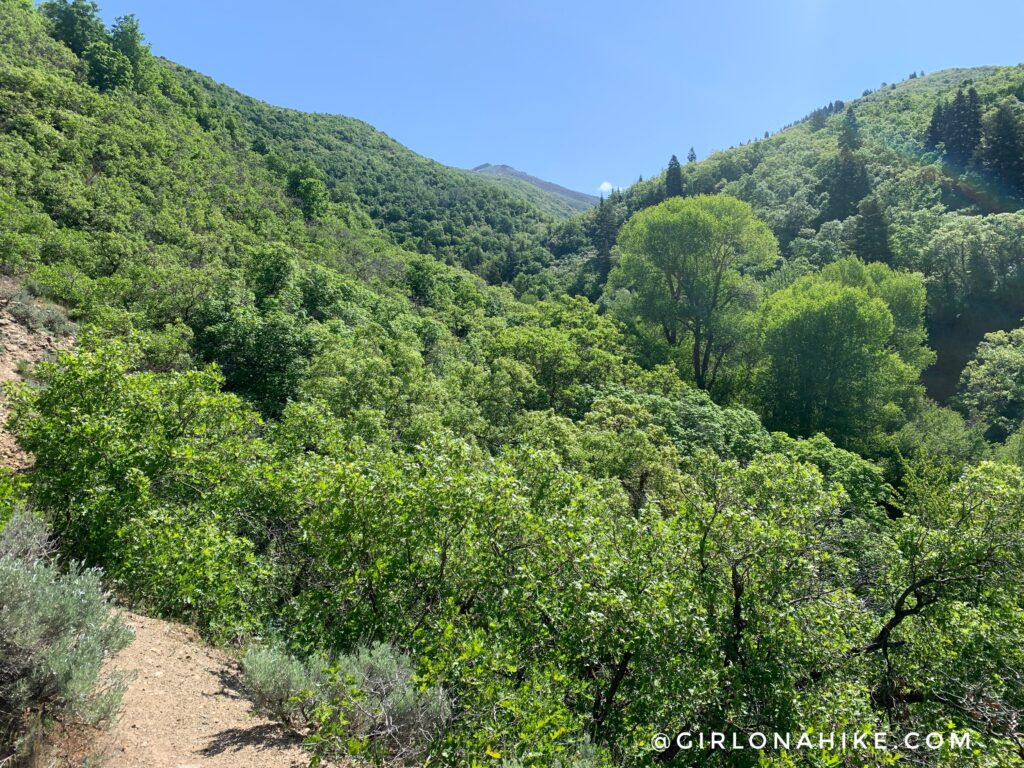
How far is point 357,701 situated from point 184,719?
8.40 feet

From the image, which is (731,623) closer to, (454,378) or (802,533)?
(802,533)

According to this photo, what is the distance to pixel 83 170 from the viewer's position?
3478 cm

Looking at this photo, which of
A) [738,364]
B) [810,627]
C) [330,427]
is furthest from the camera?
[738,364]

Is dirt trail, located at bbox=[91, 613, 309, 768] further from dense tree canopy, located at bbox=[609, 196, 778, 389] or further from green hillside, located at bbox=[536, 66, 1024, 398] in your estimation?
green hillside, located at bbox=[536, 66, 1024, 398]

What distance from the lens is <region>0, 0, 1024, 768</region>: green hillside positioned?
6602 millimetres

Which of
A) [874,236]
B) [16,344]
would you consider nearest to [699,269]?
[874,236]

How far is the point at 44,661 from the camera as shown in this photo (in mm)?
4816

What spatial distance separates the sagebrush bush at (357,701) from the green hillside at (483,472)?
5 centimetres

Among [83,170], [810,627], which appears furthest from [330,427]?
[83,170]

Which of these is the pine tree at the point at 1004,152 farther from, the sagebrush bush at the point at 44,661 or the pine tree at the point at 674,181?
the sagebrush bush at the point at 44,661

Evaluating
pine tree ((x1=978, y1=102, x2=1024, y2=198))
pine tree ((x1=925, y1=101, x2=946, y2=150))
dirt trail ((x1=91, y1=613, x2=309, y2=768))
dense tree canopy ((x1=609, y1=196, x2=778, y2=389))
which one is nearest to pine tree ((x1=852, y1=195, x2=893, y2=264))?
dense tree canopy ((x1=609, y1=196, x2=778, y2=389))

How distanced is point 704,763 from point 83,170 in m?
46.4

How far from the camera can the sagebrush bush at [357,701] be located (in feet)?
17.5

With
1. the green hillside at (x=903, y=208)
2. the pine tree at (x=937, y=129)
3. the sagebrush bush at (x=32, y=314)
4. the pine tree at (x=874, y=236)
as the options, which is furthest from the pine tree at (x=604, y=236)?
the sagebrush bush at (x=32, y=314)
